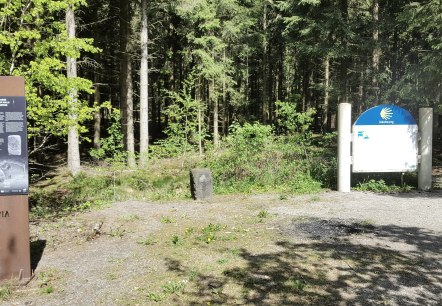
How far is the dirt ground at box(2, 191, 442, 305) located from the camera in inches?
172

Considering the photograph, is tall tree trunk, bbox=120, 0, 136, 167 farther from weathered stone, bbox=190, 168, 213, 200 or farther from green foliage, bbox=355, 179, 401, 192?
green foliage, bbox=355, 179, 401, 192

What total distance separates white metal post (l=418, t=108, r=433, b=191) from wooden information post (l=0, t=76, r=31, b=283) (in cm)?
939

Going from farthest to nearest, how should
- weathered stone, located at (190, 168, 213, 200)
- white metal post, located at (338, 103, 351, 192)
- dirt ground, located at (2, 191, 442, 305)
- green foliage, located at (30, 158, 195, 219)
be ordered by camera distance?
green foliage, located at (30, 158, 195, 219)
white metal post, located at (338, 103, 351, 192)
weathered stone, located at (190, 168, 213, 200)
dirt ground, located at (2, 191, 442, 305)

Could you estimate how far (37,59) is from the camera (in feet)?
23.3

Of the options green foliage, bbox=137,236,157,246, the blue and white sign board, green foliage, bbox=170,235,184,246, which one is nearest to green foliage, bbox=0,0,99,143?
green foliage, bbox=137,236,157,246

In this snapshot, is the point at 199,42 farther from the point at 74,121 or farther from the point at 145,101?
the point at 74,121

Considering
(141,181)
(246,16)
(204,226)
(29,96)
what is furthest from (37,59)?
(246,16)

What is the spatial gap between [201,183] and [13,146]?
18.7 feet

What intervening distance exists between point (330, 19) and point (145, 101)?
9.18 m

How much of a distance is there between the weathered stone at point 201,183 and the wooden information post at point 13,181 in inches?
212

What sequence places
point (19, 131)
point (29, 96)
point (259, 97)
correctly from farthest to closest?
A: point (259, 97)
point (29, 96)
point (19, 131)

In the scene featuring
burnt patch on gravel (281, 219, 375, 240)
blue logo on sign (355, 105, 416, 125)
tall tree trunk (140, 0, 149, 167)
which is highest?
tall tree trunk (140, 0, 149, 167)

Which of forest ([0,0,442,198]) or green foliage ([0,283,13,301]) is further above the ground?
forest ([0,0,442,198])

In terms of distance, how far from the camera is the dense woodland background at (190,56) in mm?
7398
